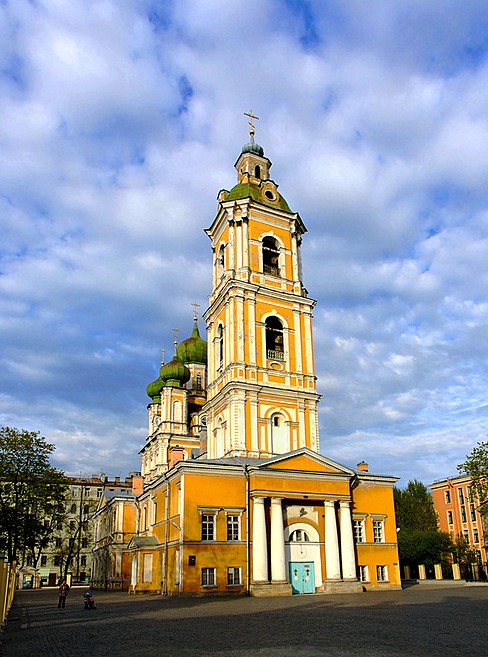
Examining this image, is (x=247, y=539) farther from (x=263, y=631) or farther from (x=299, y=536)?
(x=263, y=631)

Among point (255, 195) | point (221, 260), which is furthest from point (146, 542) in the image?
point (255, 195)

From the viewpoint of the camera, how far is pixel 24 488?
39.2m

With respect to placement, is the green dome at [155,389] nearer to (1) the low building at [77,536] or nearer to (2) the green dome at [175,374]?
(2) the green dome at [175,374]

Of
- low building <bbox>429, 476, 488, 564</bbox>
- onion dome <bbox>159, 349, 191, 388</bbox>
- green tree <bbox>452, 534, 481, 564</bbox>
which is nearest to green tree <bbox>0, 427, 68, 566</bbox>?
onion dome <bbox>159, 349, 191, 388</bbox>

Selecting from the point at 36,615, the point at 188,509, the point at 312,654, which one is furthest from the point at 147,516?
the point at 312,654

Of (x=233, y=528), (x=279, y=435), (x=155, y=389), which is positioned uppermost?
(x=155, y=389)

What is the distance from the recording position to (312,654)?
10.6 m

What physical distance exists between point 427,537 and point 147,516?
87.6ft

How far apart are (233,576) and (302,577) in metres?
3.62

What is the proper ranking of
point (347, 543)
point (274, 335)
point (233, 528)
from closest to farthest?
point (233, 528)
point (347, 543)
point (274, 335)

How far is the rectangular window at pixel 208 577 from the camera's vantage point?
27484 mm

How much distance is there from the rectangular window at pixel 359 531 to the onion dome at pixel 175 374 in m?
34.2

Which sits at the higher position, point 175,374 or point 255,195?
point 255,195

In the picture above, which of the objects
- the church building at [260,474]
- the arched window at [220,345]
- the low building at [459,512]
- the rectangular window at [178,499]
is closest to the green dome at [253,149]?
the church building at [260,474]
